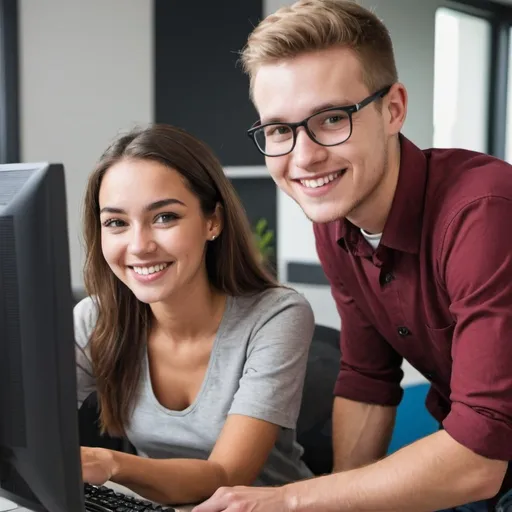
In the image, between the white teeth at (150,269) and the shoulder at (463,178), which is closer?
the shoulder at (463,178)

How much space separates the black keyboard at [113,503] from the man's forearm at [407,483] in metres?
0.20

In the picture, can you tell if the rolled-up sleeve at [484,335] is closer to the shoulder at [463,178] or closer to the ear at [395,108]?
the shoulder at [463,178]

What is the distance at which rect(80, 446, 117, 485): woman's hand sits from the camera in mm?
1241

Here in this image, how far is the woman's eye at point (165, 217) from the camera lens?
156 cm

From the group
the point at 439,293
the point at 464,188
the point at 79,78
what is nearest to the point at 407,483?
the point at 439,293

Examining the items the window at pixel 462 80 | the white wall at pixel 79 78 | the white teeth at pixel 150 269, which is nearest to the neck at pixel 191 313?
the white teeth at pixel 150 269

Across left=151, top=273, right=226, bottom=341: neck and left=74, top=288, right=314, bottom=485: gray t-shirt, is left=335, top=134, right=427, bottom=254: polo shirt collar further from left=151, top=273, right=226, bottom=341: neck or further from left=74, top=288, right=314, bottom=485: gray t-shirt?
left=151, top=273, right=226, bottom=341: neck

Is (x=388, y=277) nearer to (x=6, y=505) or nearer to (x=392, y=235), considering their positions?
(x=392, y=235)

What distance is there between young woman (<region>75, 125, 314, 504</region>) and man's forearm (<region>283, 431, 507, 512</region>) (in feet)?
Result: 0.90

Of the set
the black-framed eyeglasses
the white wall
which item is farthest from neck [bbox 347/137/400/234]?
the white wall

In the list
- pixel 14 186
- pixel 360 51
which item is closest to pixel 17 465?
pixel 14 186

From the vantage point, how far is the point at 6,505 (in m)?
1.12

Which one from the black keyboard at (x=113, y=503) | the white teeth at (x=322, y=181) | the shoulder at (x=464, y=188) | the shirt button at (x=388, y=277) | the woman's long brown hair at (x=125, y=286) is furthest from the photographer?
the woman's long brown hair at (x=125, y=286)

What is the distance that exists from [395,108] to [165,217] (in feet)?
1.57
